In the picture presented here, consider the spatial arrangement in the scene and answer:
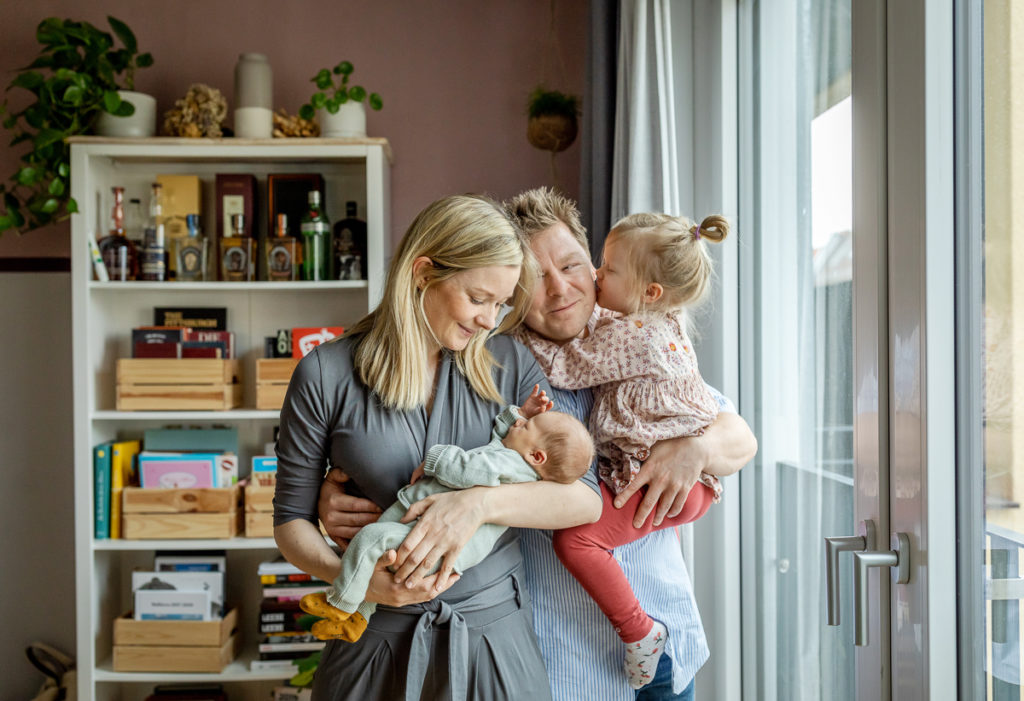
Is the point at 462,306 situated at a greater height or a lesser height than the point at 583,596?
greater

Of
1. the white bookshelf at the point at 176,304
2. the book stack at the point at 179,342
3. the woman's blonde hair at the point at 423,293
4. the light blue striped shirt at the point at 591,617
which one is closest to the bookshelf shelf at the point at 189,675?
the white bookshelf at the point at 176,304

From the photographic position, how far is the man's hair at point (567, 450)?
128cm

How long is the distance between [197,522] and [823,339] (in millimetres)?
2157

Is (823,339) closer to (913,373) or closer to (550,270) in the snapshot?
(913,373)

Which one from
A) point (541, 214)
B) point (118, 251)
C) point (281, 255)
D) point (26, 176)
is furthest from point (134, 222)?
point (541, 214)

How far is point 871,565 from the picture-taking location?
1159 millimetres

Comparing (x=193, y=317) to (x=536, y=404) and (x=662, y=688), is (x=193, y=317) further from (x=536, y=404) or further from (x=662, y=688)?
(x=662, y=688)

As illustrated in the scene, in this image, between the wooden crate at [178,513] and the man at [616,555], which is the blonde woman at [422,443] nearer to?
the man at [616,555]

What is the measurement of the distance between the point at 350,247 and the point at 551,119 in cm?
83

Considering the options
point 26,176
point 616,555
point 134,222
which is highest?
point 26,176

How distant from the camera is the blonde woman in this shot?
1.30 metres

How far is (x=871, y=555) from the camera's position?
1.17 m

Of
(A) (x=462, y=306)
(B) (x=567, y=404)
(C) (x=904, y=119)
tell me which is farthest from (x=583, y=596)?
(C) (x=904, y=119)

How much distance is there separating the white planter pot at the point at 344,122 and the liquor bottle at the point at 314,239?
0.71 ft
